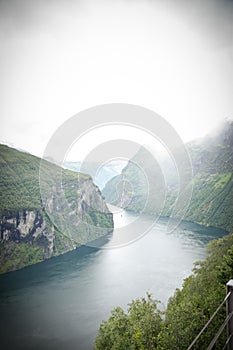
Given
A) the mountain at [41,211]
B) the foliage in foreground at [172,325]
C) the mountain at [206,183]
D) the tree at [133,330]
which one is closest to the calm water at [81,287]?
the mountain at [41,211]

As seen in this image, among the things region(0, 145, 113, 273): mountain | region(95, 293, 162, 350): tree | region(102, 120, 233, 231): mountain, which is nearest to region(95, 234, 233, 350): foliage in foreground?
region(95, 293, 162, 350): tree

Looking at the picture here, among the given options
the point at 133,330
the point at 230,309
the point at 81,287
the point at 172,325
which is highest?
the point at 230,309

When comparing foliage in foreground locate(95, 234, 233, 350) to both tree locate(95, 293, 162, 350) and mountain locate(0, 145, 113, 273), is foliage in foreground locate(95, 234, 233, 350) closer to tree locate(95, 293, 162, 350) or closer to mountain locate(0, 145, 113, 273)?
tree locate(95, 293, 162, 350)

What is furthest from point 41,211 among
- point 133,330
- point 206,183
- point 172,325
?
point 206,183

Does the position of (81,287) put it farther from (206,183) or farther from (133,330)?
(206,183)

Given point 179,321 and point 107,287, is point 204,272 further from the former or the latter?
point 107,287
